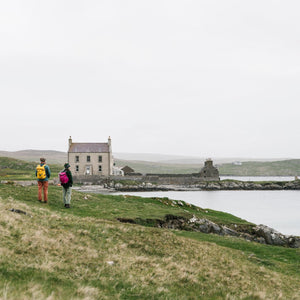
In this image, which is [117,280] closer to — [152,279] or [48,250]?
[152,279]

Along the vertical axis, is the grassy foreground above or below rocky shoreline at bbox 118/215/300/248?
above

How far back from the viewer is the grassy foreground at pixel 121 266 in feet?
25.4

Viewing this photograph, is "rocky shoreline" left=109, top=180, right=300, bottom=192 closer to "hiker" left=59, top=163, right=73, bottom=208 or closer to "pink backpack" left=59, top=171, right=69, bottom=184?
"hiker" left=59, top=163, right=73, bottom=208

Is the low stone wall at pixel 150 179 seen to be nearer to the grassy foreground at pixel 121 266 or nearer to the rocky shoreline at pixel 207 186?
the rocky shoreline at pixel 207 186

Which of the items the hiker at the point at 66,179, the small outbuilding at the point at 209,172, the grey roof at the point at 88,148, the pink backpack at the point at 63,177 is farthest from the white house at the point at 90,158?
the pink backpack at the point at 63,177

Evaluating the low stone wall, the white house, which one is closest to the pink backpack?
the low stone wall

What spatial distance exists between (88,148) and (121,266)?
306 ft

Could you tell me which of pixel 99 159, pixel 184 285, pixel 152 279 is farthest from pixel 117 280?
pixel 99 159

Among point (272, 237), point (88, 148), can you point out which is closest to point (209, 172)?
point (88, 148)

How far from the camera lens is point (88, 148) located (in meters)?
101

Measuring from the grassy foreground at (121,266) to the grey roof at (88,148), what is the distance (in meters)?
85.2

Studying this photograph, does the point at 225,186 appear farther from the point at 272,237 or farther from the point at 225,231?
the point at 225,231

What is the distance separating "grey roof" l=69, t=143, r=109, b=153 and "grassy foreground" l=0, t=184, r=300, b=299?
85.2 metres

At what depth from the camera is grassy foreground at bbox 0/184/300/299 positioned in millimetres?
7750
